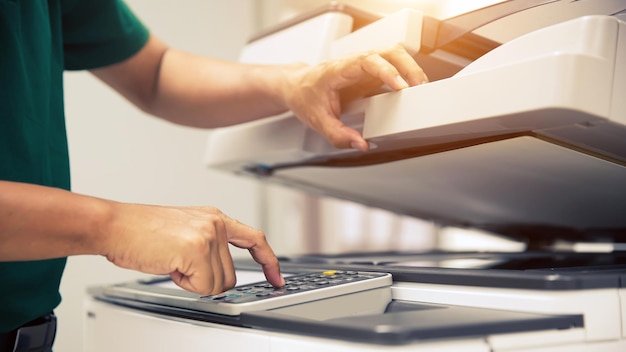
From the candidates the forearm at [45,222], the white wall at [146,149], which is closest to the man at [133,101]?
the forearm at [45,222]

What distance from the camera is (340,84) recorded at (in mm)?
678

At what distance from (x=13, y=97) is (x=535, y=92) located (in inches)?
21.4

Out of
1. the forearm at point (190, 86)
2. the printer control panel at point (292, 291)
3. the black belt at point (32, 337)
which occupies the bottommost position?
the black belt at point (32, 337)

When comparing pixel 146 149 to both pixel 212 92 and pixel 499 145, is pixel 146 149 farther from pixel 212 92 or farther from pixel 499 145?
pixel 499 145

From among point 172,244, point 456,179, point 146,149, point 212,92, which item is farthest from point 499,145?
point 146,149

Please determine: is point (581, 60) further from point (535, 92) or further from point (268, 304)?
point (268, 304)

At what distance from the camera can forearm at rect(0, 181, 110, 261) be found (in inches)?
18.0

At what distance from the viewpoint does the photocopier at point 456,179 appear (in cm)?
44

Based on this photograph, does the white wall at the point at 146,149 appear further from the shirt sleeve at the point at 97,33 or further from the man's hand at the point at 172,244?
the man's hand at the point at 172,244

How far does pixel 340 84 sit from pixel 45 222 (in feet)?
1.16

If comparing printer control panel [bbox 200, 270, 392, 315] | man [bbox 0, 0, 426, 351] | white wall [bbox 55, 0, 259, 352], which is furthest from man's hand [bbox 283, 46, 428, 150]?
white wall [bbox 55, 0, 259, 352]

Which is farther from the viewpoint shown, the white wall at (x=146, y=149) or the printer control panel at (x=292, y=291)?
the white wall at (x=146, y=149)

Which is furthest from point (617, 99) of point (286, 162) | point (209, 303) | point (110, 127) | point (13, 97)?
point (110, 127)

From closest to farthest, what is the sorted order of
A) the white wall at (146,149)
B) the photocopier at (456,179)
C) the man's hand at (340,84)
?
the photocopier at (456,179) < the man's hand at (340,84) < the white wall at (146,149)
